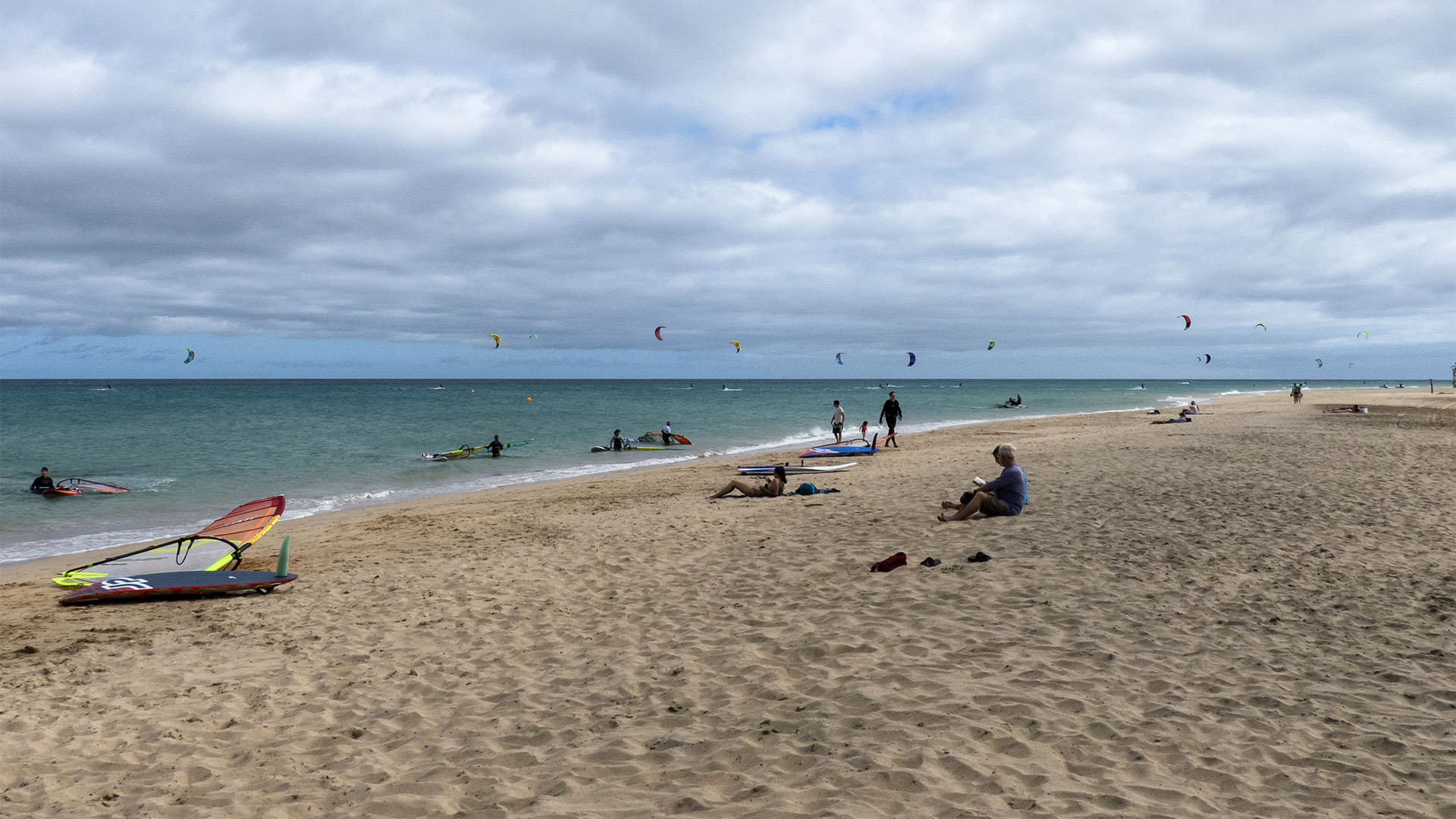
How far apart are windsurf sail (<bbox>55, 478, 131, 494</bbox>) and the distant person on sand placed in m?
21.2

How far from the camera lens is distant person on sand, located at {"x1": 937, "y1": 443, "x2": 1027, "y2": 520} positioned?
399 inches

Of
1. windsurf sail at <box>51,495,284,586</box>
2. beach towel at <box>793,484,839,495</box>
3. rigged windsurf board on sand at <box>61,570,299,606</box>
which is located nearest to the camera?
rigged windsurf board on sand at <box>61,570,299,606</box>

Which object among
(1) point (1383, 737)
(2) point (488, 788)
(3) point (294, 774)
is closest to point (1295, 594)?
(1) point (1383, 737)

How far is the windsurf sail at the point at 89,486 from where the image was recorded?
2031 cm

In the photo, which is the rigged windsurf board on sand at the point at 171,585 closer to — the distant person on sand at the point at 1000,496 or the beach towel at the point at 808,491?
the beach towel at the point at 808,491

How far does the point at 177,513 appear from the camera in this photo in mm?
17750

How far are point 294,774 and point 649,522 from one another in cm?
772

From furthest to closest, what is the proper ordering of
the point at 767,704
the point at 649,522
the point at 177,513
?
the point at 177,513, the point at 649,522, the point at 767,704

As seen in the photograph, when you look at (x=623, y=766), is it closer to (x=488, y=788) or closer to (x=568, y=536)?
(x=488, y=788)

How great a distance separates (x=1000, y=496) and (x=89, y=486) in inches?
900

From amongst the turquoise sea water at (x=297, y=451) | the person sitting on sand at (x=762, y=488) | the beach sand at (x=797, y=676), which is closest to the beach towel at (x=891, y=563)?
the beach sand at (x=797, y=676)

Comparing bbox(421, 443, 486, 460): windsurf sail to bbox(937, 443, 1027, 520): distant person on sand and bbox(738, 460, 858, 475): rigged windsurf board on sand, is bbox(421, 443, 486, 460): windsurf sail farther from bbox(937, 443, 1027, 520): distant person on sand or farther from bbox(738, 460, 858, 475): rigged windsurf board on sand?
bbox(937, 443, 1027, 520): distant person on sand

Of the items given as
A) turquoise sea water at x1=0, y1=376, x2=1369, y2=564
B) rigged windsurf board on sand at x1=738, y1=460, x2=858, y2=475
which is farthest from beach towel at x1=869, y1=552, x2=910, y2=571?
turquoise sea water at x1=0, y1=376, x2=1369, y2=564

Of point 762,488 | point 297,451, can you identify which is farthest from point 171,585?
point 297,451
